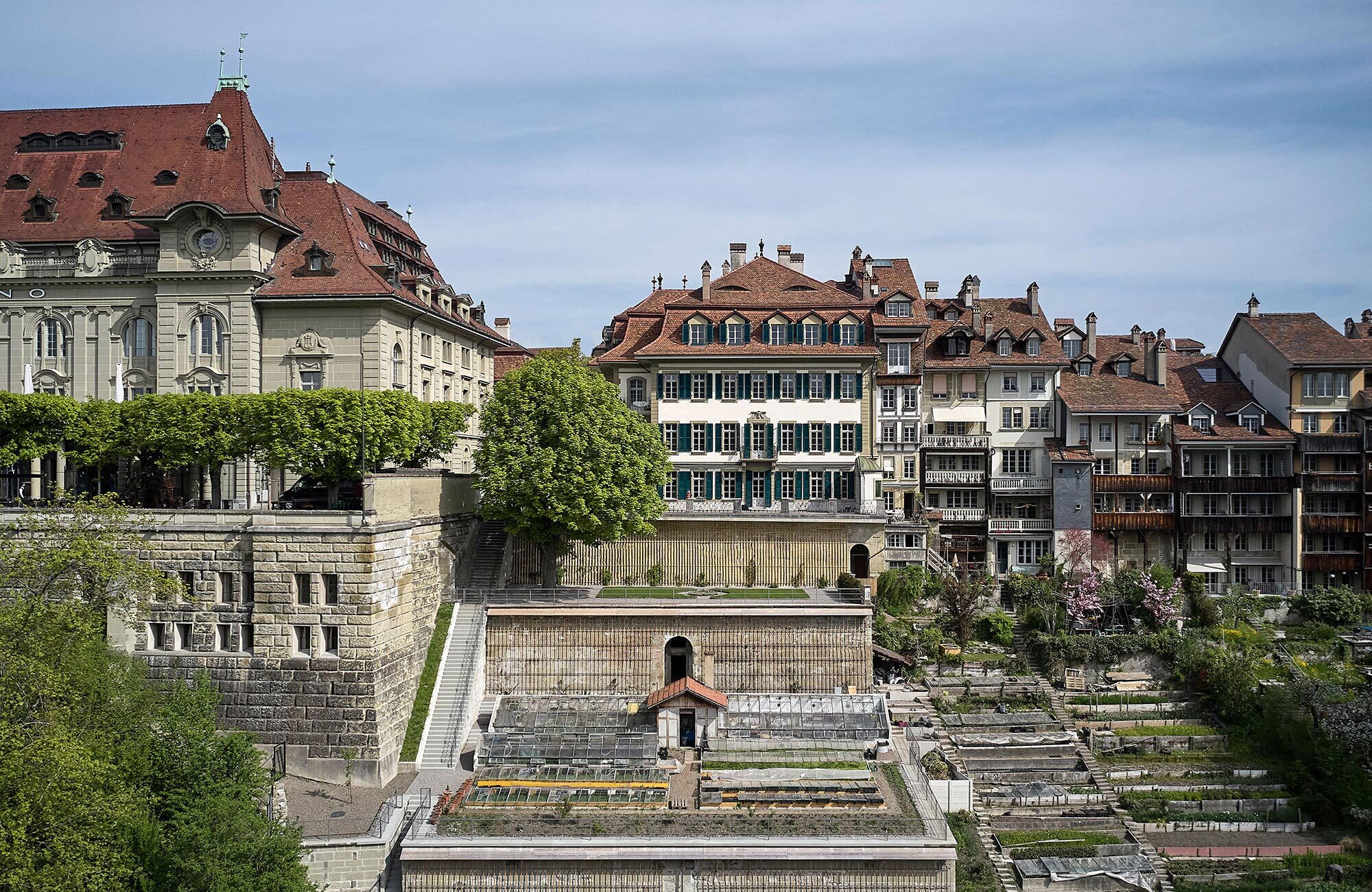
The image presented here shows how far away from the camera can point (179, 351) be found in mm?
44281

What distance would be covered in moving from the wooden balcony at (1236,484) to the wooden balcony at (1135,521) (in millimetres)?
1575

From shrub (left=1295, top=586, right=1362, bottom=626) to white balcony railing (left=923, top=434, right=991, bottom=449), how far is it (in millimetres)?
15115

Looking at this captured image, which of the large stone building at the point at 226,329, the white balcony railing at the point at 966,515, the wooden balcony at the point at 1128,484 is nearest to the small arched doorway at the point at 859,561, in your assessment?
the white balcony railing at the point at 966,515

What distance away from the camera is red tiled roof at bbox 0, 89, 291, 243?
1757 inches

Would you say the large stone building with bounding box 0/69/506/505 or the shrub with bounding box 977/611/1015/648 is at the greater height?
the large stone building with bounding box 0/69/506/505

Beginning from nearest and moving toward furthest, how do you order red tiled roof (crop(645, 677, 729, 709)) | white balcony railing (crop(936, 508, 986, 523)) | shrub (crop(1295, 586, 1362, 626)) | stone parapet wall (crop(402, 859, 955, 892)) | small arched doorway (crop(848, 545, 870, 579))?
stone parapet wall (crop(402, 859, 955, 892))
red tiled roof (crop(645, 677, 729, 709))
small arched doorway (crop(848, 545, 870, 579))
shrub (crop(1295, 586, 1362, 626))
white balcony railing (crop(936, 508, 986, 523))

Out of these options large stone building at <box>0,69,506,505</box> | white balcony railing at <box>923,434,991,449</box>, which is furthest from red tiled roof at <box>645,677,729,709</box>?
white balcony railing at <box>923,434,991,449</box>

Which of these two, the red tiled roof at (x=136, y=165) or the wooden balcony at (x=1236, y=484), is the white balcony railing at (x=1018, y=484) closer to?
the wooden balcony at (x=1236, y=484)

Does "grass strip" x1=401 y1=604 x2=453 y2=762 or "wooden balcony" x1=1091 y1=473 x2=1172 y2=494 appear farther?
"wooden balcony" x1=1091 y1=473 x2=1172 y2=494

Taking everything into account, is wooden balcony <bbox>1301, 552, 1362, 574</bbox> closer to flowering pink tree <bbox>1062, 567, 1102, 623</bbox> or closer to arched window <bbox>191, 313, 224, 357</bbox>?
flowering pink tree <bbox>1062, 567, 1102, 623</bbox>

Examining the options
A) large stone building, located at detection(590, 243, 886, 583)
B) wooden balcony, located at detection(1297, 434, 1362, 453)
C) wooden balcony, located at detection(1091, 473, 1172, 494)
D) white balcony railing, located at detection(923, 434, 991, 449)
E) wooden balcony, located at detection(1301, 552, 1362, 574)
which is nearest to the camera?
large stone building, located at detection(590, 243, 886, 583)

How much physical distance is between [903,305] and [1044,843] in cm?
2715

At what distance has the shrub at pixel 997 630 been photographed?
145 ft

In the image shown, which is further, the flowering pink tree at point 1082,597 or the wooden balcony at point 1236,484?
the wooden balcony at point 1236,484
